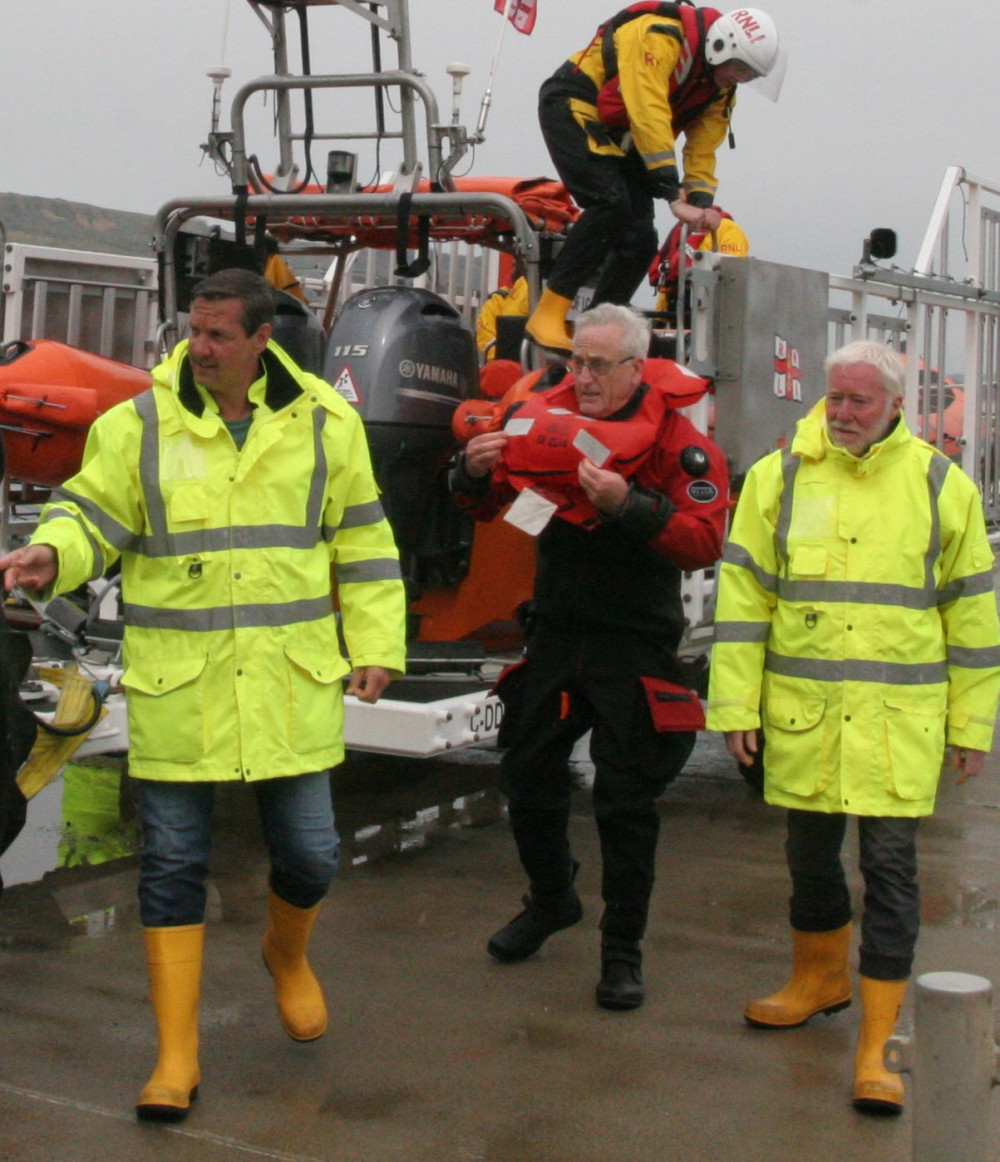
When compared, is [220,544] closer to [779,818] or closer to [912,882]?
[912,882]

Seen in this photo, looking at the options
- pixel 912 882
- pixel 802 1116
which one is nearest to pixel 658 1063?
pixel 802 1116

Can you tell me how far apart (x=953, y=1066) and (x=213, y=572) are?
1844 mm

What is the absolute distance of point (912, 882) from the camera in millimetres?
3820

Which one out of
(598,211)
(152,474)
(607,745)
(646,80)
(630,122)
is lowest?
(607,745)

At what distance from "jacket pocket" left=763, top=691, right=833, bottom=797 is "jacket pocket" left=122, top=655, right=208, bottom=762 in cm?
132

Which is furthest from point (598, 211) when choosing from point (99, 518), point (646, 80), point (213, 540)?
point (99, 518)

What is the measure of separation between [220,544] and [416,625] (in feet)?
8.59

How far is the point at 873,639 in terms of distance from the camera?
3850 millimetres

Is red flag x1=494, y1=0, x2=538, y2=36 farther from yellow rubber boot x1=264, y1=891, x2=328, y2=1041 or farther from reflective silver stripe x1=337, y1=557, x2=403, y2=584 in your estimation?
yellow rubber boot x1=264, y1=891, x2=328, y2=1041

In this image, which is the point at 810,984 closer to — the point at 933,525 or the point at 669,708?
the point at 669,708

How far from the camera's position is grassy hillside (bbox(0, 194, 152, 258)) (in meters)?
11.6

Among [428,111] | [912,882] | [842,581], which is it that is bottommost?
[912,882]

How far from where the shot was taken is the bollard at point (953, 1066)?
8.93 ft

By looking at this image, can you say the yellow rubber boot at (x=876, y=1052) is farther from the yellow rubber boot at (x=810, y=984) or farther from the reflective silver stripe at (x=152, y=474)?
the reflective silver stripe at (x=152, y=474)
